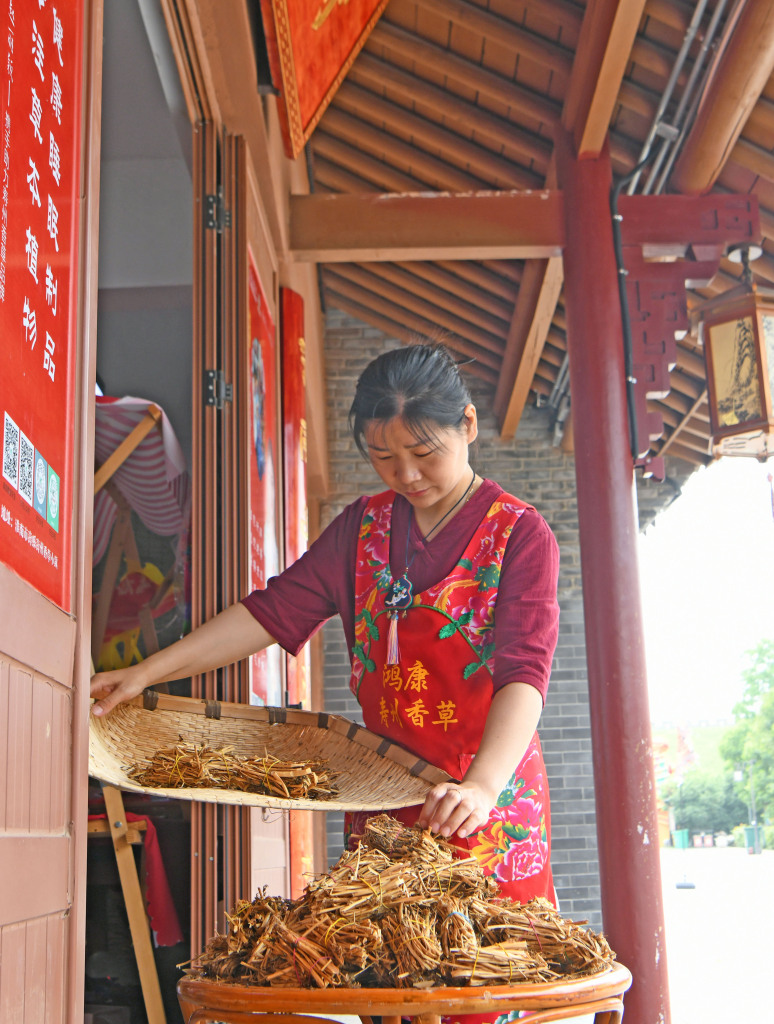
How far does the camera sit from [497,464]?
699 centimetres

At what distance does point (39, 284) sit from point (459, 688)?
80cm

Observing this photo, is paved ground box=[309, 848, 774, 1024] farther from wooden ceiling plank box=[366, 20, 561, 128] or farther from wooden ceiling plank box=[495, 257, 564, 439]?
wooden ceiling plank box=[366, 20, 561, 128]

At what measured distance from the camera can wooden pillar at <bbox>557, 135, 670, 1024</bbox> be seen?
3332mm

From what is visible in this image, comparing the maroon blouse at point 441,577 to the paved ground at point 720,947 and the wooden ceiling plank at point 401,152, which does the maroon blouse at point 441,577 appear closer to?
the paved ground at point 720,947

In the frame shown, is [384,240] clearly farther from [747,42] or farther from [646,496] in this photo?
[646,496]

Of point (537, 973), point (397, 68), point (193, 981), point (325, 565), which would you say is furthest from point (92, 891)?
point (397, 68)

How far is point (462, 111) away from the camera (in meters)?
4.44

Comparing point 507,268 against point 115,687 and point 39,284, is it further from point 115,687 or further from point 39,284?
point 39,284

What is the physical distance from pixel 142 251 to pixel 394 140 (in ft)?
5.68

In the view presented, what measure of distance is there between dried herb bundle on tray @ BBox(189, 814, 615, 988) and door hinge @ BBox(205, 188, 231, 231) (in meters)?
1.87

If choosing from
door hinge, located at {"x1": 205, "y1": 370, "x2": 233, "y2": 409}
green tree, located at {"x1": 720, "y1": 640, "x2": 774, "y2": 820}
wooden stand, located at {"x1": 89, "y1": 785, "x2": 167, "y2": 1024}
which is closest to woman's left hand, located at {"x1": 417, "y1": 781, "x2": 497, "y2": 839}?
wooden stand, located at {"x1": 89, "y1": 785, "x2": 167, "y2": 1024}

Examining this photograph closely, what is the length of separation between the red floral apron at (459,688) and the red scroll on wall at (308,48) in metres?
1.66

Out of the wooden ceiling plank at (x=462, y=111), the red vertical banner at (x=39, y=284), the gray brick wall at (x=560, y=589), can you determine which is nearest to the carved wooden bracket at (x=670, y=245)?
the wooden ceiling plank at (x=462, y=111)

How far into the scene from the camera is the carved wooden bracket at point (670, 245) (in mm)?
3842
